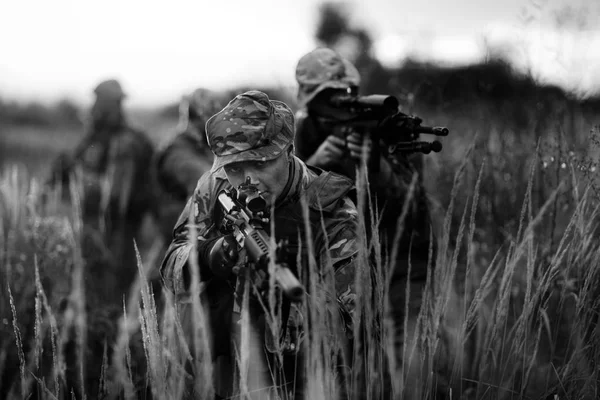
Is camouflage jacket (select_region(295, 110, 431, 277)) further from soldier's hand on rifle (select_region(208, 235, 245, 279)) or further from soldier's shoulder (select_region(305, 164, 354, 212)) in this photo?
soldier's hand on rifle (select_region(208, 235, 245, 279))

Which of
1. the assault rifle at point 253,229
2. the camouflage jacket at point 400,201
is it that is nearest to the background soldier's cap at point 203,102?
the camouflage jacket at point 400,201

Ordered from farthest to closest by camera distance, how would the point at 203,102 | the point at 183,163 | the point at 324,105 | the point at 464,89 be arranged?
1. the point at 464,89
2. the point at 183,163
3. the point at 203,102
4. the point at 324,105

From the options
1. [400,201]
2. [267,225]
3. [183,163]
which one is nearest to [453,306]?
[400,201]

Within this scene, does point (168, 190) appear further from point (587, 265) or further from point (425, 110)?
point (587, 265)

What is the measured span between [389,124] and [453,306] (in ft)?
3.24

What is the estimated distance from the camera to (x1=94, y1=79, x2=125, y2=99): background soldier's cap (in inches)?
230

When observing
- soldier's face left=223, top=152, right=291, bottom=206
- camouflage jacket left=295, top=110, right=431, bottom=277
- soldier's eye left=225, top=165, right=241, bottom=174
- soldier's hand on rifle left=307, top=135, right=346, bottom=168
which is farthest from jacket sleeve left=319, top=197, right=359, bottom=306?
soldier's hand on rifle left=307, top=135, right=346, bottom=168

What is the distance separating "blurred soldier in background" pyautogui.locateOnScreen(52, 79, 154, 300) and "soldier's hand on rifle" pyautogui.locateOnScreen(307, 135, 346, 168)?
2.83 meters

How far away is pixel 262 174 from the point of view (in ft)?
7.01

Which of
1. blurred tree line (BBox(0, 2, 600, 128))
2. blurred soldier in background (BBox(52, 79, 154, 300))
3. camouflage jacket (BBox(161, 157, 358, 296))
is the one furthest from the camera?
blurred soldier in background (BBox(52, 79, 154, 300))

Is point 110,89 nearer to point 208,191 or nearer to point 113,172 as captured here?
point 113,172

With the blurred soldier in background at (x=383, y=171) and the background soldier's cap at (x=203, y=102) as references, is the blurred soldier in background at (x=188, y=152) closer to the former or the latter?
the background soldier's cap at (x=203, y=102)

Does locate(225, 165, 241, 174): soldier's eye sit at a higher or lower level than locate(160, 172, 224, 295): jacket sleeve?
higher

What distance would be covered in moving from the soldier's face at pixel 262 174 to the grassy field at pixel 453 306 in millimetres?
409
